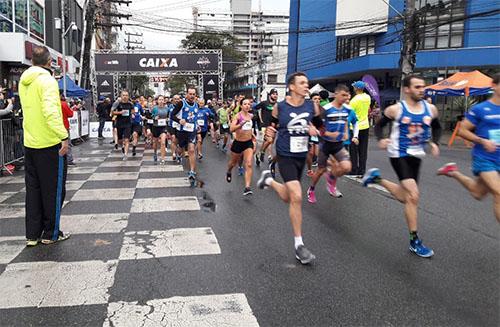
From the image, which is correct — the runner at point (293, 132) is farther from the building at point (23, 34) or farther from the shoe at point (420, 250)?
the building at point (23, 34)

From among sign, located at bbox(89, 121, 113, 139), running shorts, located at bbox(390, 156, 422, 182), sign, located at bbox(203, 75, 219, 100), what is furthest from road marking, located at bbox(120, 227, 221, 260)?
sign, located at bbox(203, 75, 219, 100)

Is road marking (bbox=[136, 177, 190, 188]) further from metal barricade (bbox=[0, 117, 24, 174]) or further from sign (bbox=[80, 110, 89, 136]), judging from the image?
sign (bbox=[80, 110, 89, 136])

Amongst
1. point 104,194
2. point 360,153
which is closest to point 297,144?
point 104,194

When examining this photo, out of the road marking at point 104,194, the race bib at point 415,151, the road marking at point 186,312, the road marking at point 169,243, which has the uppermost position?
the race bib at point 415,151

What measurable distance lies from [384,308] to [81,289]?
2477mm

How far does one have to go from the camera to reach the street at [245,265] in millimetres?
3428

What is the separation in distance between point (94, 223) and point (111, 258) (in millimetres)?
1539

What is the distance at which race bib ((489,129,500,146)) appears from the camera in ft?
14.6

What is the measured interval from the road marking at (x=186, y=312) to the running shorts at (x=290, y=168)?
58.1 inches

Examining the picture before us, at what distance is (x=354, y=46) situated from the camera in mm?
39906

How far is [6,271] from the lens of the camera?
428cm

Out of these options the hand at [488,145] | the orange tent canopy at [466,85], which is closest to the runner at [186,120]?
the hand at [488,145]

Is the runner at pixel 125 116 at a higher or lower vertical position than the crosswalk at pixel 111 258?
higher

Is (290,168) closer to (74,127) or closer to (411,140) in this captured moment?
(411,140)
